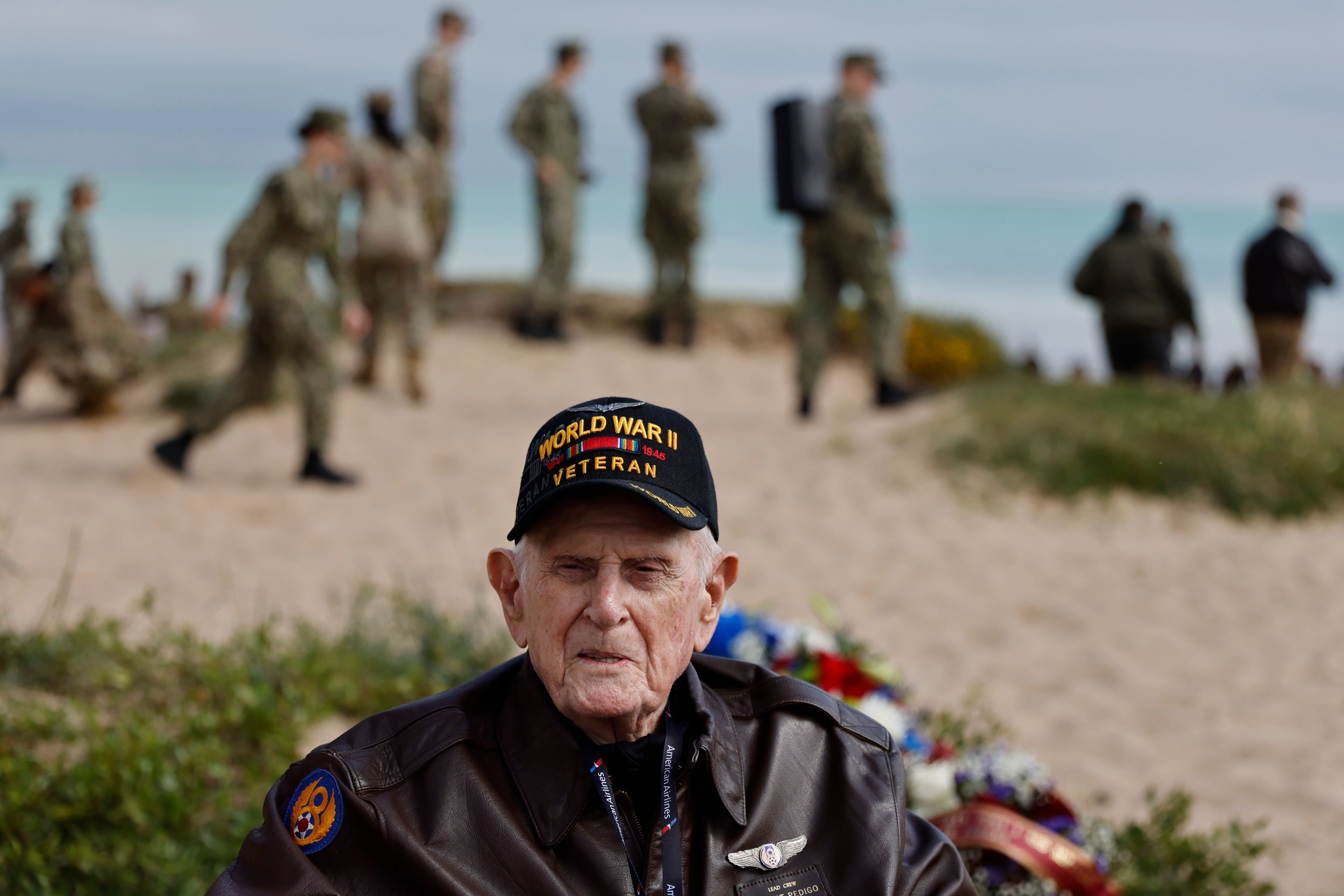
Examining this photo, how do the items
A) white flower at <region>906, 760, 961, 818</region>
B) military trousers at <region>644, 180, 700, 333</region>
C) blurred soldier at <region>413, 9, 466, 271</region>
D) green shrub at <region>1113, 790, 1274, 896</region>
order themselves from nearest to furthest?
white flower at <region>906, 760, 961, 818</region> < green shrub at <region>1113, 790, 1274, 896</region> < blurred soldier at <region>413, 9, 466, 271</region> < military trousers at <region>644, 180, 700, 333</region>

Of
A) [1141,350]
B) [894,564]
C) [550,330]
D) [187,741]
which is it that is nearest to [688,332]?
[550,330]

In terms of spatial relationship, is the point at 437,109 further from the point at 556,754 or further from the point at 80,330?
the point at 556,754

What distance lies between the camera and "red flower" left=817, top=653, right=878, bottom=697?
12.7ft

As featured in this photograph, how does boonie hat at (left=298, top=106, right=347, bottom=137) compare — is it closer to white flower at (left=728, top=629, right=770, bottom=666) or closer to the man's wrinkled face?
white flower at (left=728, top=629, right=770, bottom=666)

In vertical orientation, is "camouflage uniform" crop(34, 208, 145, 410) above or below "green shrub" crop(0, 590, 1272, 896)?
above

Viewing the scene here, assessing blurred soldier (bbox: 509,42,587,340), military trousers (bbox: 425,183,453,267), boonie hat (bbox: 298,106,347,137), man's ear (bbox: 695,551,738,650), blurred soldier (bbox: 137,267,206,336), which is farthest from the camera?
blurred soldier (bbox: 137,267,206,336)

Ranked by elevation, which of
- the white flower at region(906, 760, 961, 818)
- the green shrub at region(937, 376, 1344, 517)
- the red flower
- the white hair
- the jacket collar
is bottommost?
the white flower at region(906, 760, 961, 818)

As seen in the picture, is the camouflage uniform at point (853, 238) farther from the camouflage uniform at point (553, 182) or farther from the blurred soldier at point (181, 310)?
the blurred soldier at point (181, 310)

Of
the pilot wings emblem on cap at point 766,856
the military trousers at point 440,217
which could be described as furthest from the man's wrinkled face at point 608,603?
the military trousers at point 440,217

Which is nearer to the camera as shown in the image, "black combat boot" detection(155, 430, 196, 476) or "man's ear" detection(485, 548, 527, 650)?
"man's ear" detection(485, 548, 527, 650)

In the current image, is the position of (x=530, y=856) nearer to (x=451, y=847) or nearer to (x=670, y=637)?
(x=451, y=847)

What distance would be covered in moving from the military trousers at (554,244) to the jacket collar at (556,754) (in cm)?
1051

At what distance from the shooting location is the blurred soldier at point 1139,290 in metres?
11.0

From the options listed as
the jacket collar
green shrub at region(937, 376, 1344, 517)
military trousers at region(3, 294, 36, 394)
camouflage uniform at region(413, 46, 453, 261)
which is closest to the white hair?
the jacket collar
